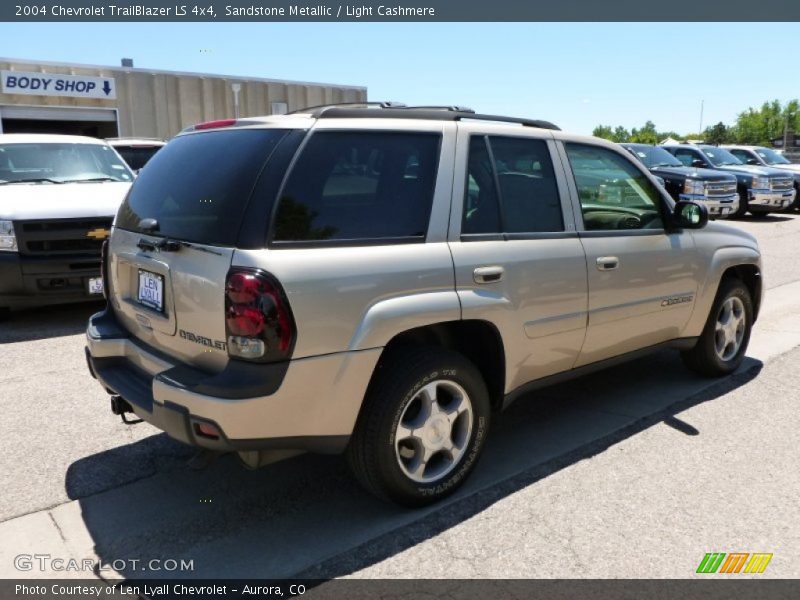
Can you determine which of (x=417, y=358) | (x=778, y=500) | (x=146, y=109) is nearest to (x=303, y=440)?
(x=417, y=358)

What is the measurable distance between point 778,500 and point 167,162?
3.46 meters

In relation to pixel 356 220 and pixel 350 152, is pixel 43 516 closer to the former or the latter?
pixel 356 220

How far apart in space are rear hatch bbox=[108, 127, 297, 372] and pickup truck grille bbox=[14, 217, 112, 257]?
134 inches

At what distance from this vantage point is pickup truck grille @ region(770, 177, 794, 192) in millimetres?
17219

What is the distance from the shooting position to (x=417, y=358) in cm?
312


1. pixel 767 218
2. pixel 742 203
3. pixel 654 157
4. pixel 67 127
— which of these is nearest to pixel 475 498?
pixel 654 157

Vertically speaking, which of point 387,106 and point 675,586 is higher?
point 387,106

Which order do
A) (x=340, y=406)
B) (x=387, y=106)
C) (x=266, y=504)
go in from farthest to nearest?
(x=387, y=106) → (x=266, y=504) → (x=340, y=406)

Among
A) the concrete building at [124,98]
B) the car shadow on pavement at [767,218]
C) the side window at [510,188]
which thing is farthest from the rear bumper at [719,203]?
the concrete building at [124,98]

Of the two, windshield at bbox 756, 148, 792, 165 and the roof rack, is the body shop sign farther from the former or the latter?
the roof rack

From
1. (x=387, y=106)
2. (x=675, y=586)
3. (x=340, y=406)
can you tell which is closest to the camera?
(x=675, y=586)

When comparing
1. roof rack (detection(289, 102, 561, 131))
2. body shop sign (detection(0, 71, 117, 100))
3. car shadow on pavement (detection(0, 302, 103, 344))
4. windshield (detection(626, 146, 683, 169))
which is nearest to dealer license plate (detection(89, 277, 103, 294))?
car shadow on pavement (detection(0, 302, 103, 344))

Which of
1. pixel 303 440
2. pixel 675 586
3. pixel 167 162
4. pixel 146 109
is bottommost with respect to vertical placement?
pixel 675 586

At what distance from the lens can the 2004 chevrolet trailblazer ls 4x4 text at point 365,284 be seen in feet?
9.05
